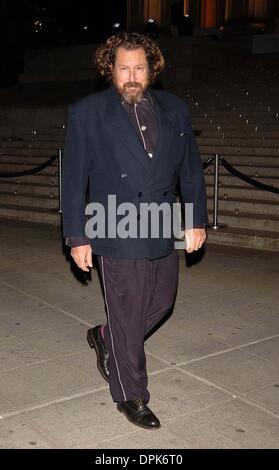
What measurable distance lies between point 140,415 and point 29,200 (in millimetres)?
8010

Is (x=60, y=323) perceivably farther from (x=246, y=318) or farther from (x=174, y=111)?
(x=174, y=111)

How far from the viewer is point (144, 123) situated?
3211mm

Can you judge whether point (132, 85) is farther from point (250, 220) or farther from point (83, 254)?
point (250, 220)

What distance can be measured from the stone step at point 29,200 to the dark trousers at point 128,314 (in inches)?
287

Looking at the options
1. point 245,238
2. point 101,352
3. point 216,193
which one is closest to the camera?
Answer: point 101,352

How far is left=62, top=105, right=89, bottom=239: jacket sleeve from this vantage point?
3.19m

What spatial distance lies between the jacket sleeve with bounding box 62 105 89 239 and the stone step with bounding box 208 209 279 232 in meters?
5.39

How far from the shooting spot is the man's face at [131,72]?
10.3 feet

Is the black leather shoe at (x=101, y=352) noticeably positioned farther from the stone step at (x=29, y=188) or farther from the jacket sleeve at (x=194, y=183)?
the stone step at (x=29, y=188)

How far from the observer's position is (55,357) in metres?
4.34

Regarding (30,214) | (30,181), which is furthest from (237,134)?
(30,214)

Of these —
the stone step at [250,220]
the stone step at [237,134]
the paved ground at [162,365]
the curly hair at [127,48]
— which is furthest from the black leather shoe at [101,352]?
the stone step at [237,134]

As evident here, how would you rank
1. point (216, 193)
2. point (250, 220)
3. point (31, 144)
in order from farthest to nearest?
point (31, 144), point (216, 193), point (250, 220)
